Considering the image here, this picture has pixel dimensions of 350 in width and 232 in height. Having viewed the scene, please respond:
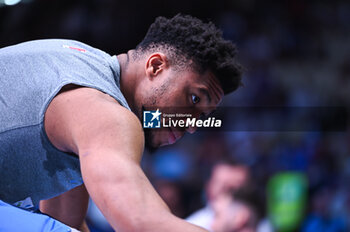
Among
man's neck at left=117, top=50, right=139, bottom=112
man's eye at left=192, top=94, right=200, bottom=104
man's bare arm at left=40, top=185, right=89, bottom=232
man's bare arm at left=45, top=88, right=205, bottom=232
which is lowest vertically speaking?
man's bare arm at left=40, top=185, right=89, bottom=232

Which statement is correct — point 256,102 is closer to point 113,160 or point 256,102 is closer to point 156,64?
point 156,64

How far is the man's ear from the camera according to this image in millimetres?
1355

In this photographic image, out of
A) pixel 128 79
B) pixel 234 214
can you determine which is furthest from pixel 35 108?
pixel 234 214

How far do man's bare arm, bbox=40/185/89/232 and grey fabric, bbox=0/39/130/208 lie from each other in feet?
1.39

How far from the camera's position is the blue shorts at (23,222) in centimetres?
88

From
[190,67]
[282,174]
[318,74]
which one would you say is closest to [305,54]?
[318,74]

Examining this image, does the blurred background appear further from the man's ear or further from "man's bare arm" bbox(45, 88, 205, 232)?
"man's bare arm" bbox(45, 88, 205, 232)

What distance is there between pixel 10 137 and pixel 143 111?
461mm

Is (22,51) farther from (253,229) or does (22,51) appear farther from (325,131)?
(325,131)

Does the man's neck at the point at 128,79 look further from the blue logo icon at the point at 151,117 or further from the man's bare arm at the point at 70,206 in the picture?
the man's bare arm at the point at 70,206

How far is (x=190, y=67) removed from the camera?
1.37 meters

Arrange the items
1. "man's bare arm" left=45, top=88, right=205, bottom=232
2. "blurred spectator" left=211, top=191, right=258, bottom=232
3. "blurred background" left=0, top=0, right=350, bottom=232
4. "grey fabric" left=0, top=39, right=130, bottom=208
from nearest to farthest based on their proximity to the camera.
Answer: "man's bare arm" left=45, top=88, right=205, bottom=232, "grey fabric" left=0, top=39, right=130, bottom=208, "blurred spectator" left=211, top=191, right=258, bottom=232, "blurred background" left=0, top=0, right=350, bottom=232

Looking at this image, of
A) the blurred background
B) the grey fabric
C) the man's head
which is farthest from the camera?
the blurred background

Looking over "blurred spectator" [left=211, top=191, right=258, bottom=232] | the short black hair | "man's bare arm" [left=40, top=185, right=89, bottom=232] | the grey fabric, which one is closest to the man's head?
the short black hair
